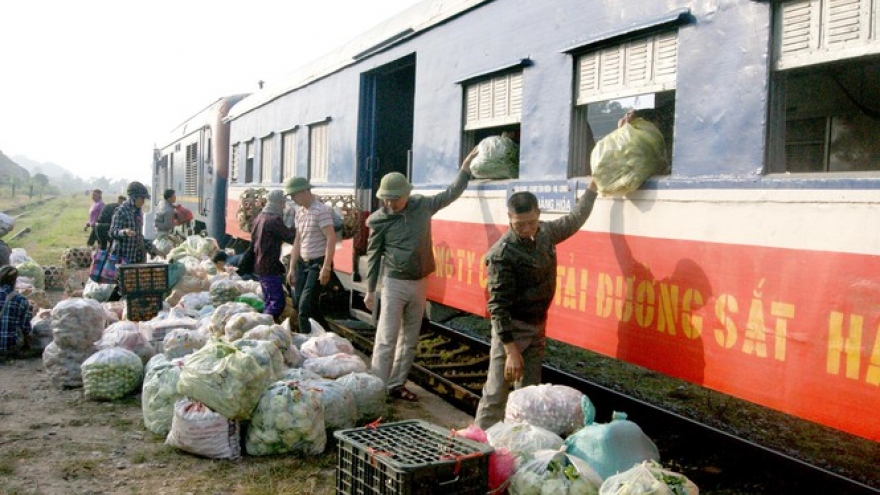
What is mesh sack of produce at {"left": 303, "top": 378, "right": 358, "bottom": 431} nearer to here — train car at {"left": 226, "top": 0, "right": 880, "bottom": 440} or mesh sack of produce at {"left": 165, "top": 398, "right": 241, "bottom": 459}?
mesh sack of produce at {"left": 165, "top": 398, "right": 241, "bottom": 459}

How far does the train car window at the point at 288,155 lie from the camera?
11.1 metres

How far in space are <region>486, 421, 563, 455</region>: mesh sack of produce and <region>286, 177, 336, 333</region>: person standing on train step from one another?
3.80 metres

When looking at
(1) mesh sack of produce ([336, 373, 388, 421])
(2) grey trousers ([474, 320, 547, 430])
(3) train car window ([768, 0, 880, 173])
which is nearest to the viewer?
(2) grey trousers ([474, 320, 547, 430])

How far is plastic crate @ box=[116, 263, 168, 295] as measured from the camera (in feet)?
25.8

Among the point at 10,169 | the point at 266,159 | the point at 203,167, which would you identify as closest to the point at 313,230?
the point at 266,159

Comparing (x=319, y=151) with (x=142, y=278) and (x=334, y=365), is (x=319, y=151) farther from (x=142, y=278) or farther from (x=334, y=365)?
(x=334, y=365)

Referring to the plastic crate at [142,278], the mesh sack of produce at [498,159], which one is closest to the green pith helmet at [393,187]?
the mesh sack of produce at [498,159]

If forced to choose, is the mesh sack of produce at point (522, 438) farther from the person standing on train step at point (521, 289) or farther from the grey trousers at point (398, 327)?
the grey trousers at point (398, 327)

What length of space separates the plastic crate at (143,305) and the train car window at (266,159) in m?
4.41

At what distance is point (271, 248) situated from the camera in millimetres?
7492

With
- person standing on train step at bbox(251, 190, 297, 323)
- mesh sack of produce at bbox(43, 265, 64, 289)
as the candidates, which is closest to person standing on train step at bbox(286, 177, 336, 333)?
person standing on train step at bbox(251, 190, 297, 323)

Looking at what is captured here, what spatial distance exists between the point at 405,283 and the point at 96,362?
244 cm

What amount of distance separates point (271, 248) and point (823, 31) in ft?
18.0

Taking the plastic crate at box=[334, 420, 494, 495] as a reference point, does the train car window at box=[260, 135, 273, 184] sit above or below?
above
